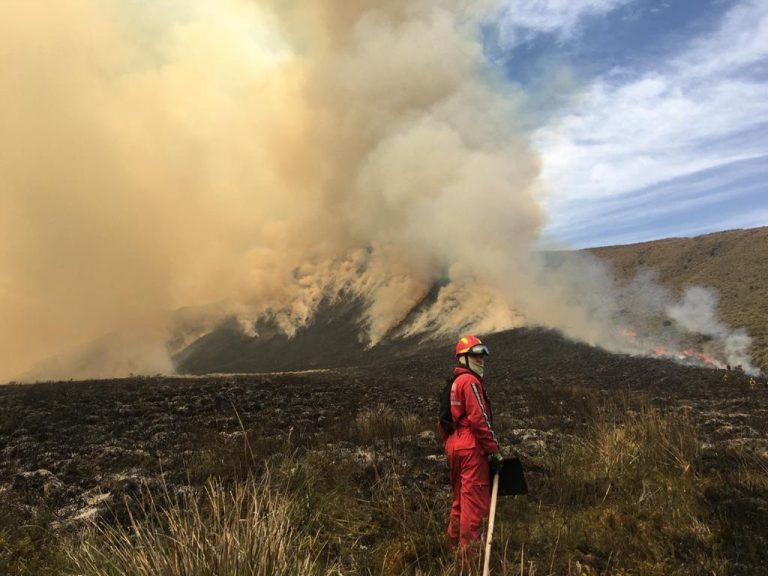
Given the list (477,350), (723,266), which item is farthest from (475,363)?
(723,266)

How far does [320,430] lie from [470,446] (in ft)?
36.8

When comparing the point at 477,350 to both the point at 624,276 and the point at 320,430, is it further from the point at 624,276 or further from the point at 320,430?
the point at 624,276

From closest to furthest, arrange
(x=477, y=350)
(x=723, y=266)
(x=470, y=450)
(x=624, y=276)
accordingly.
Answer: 1. (x=470, y=450)
2. (x=477, y=350)
3. (x=723, y=266)
4. (x=624, y=276)

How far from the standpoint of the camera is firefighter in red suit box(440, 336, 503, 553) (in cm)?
540

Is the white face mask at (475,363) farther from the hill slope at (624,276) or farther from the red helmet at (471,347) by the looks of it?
the hill slope at (624,276)

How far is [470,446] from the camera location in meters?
5.52

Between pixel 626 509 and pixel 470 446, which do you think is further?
pixel 626 509

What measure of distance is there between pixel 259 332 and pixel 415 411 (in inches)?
3376

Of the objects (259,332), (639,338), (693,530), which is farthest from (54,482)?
(259,332)

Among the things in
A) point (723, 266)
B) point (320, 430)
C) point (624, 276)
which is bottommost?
point (320, 430)

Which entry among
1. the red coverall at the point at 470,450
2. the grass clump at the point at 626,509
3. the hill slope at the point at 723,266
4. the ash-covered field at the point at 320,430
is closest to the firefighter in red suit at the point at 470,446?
the red coverall at the point at 470,450

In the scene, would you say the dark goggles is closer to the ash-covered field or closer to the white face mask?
the white face mask

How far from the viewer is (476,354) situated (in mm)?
5680

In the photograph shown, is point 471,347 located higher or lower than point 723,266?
lower
